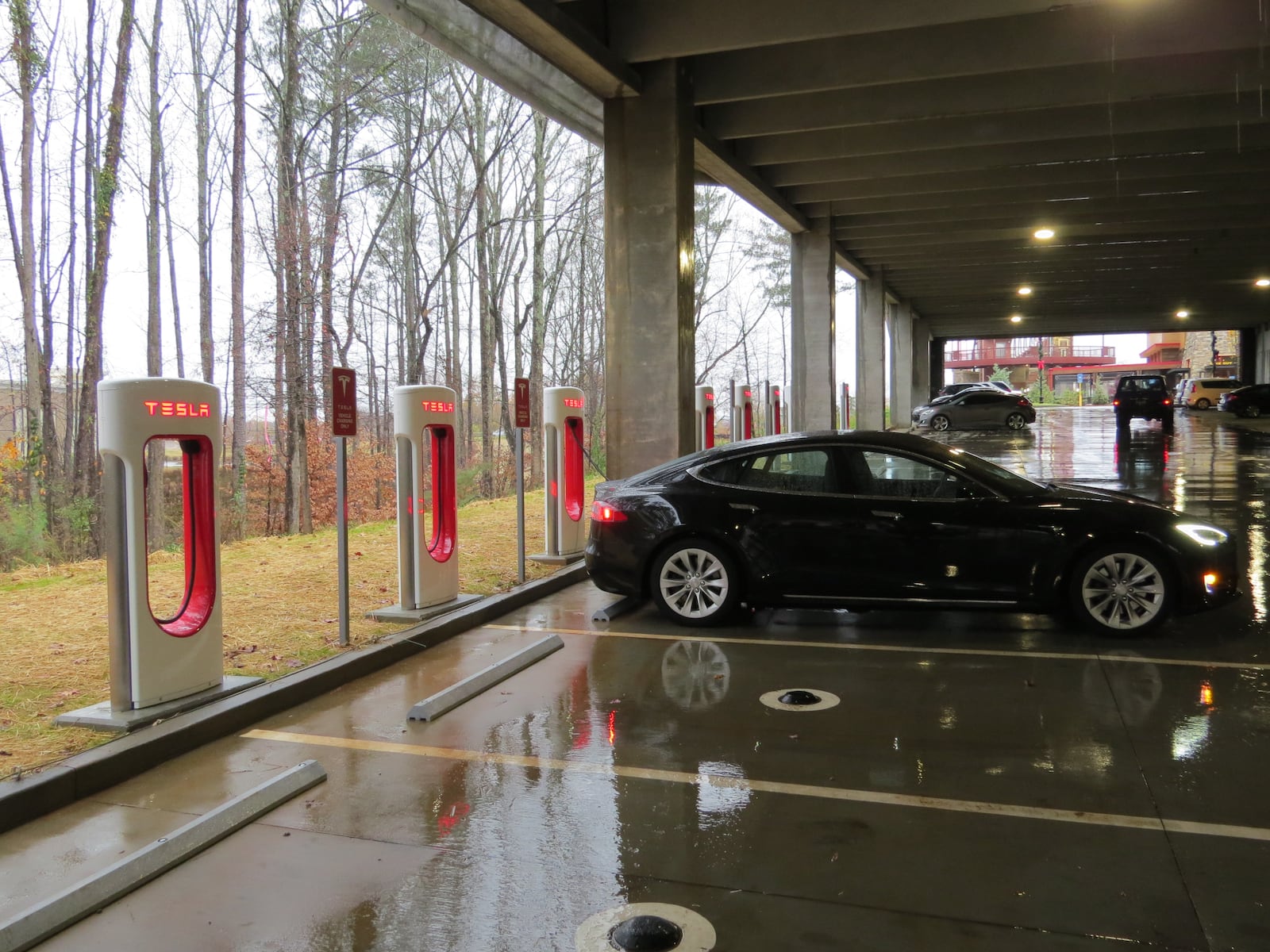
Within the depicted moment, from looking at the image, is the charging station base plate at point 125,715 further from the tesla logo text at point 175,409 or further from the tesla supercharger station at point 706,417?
the tesla supercharger station at point 706,417

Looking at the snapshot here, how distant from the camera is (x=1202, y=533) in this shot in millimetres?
6660

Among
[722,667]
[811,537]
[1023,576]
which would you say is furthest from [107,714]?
[1023,576]

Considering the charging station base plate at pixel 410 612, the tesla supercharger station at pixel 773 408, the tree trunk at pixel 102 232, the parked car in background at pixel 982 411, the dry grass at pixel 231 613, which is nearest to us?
the dry grass at pixel 231 613

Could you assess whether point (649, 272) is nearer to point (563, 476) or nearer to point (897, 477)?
point (563, 476)

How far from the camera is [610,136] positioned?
12930 mm

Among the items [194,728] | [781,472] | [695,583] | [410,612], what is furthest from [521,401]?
[194,728]

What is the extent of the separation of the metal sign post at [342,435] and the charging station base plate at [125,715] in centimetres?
131

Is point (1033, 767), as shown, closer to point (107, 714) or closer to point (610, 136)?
point (107, 714)

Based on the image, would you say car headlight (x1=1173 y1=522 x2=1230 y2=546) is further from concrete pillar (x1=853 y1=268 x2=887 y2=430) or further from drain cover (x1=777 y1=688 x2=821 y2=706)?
concrete pillar (x1=853 y1=268 x2=887 y2=430)

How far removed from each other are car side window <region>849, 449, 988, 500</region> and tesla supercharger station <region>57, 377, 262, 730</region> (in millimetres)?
4315

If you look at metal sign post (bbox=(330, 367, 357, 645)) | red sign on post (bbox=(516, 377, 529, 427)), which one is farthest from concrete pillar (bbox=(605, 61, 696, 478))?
metal sign post (bbox=(330, 367, 357, 645))

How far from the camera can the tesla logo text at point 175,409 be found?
496 cm

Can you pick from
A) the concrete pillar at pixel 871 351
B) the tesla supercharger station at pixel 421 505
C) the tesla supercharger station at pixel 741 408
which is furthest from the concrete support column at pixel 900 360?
the tesla supercharger station at pixel 421 505

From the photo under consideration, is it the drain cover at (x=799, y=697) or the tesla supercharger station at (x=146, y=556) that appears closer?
the tesla supercharger station at (x=146, y=556)
